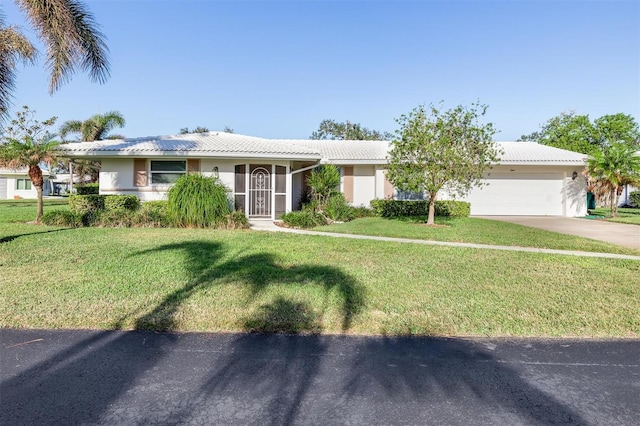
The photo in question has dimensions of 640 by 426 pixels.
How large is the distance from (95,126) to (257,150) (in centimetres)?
1951

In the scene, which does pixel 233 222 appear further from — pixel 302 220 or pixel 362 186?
pixel 362 186

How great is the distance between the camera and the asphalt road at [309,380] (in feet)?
9.32

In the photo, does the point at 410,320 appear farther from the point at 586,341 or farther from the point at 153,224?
the point at 153,224

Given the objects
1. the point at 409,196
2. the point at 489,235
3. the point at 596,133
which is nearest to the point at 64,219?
the point at 489,235

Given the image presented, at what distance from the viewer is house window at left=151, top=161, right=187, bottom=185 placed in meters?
15.7

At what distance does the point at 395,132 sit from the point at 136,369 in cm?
1211

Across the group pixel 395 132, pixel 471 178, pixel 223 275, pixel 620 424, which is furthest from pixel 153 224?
pixel 620 424

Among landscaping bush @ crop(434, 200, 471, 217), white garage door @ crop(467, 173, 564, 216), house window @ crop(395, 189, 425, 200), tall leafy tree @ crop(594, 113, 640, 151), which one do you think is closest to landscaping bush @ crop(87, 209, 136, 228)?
house window @ crop(395, 189, 425, 200)

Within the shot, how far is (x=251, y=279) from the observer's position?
6.33m

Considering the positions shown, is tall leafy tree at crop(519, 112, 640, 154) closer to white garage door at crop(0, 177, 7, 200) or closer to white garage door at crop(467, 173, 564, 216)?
white garage door at crop(467, 173, 564, 216)

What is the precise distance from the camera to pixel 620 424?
9.11ft

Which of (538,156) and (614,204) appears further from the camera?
(614,204)

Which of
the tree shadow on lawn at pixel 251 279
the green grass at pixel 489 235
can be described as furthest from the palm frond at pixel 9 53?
the green grass at pixel 489 235

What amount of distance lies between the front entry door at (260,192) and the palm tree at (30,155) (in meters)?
6.99
